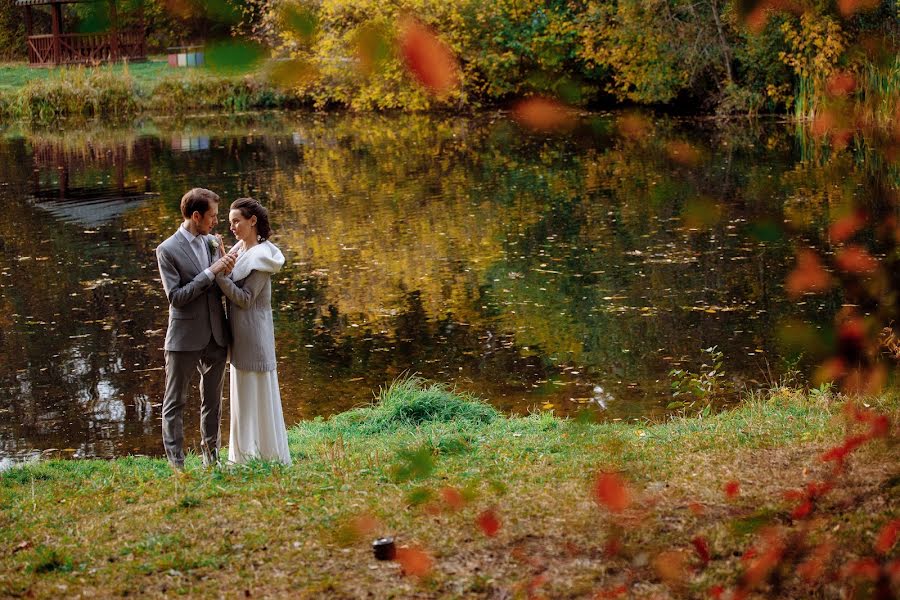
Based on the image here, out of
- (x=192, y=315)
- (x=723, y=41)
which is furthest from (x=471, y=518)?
(x=723, y=41)

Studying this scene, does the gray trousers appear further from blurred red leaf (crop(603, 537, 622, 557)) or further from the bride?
blurred red leaf (crop(603, 537, 622, 557))

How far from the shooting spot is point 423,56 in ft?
6.73

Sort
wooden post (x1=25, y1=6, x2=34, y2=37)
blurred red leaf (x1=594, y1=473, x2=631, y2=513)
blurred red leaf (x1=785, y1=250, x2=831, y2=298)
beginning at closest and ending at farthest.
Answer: wooden post (x1=25, y1=6, x2=34, y2=37), blurred red leaf (x1=594, y1=473, x2=631, y2=513), blurred red leaf (x1=785, y1=250, x2=831, y2=298)

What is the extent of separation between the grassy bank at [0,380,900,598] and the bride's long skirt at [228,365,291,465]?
0.25m

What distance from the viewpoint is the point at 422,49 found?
80.7 inches

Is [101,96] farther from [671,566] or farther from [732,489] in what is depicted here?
[671,566]

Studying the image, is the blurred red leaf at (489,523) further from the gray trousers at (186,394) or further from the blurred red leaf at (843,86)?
the blurred red leaf at (843,86)

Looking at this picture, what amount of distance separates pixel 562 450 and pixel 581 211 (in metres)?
13.6

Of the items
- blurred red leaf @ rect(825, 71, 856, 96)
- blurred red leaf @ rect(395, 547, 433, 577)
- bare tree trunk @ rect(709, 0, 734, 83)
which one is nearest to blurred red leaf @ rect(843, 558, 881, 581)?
blurred red leaf @ rect(395, 547, 433, 577)

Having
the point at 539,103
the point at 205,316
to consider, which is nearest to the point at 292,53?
the point at 539,103

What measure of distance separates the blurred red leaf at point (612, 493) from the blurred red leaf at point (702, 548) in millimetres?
567

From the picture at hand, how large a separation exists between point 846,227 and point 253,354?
12.2 metres

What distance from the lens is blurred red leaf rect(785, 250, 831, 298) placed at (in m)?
14.0

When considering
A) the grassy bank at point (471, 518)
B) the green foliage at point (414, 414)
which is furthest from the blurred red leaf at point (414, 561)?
the green foliage at point (414, 414)
